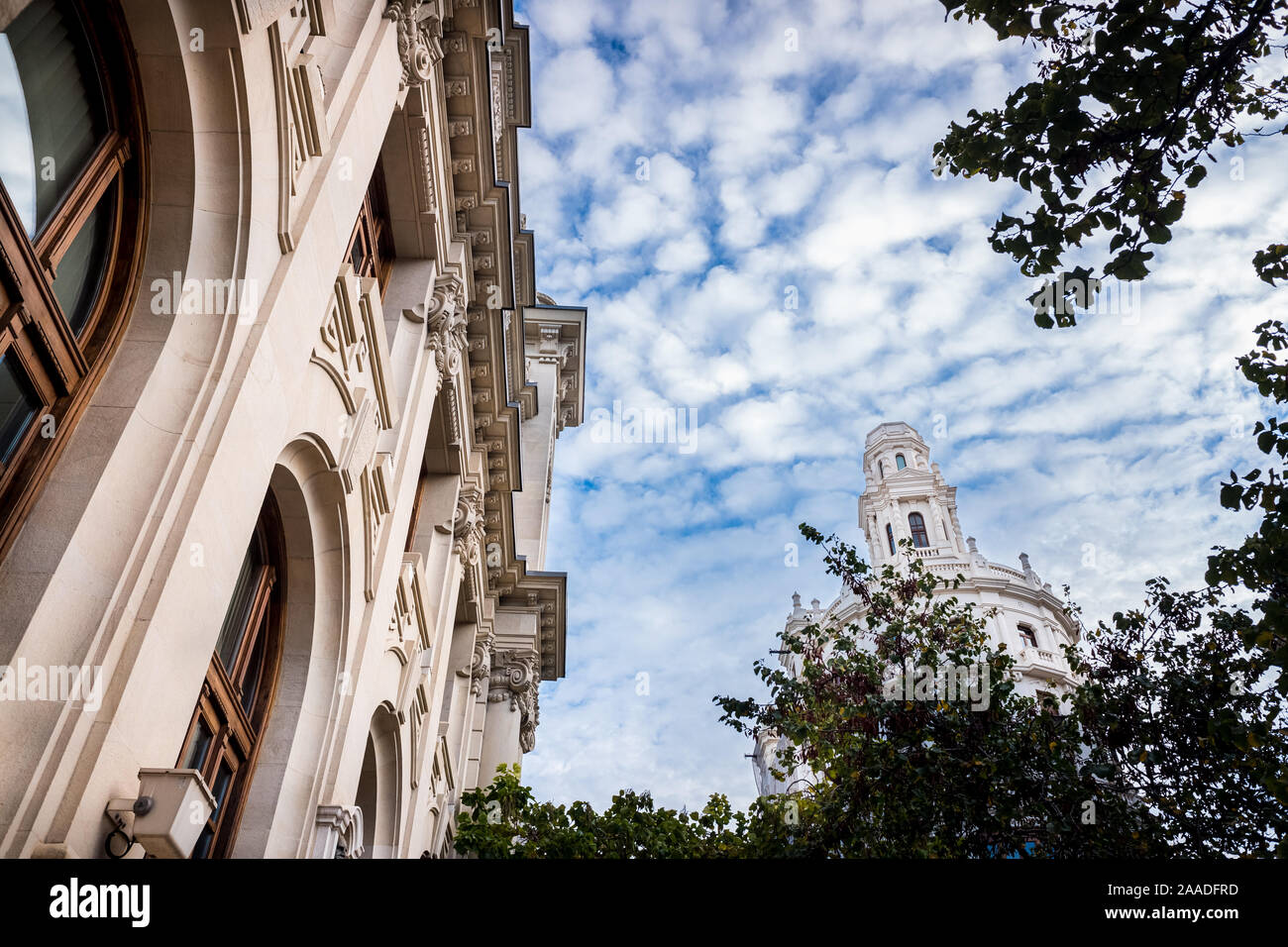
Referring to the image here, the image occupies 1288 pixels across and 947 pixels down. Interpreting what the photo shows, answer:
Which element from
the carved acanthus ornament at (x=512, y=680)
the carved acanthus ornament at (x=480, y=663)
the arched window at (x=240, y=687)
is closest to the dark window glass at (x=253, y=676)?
the arched window at (x=240, y=687)

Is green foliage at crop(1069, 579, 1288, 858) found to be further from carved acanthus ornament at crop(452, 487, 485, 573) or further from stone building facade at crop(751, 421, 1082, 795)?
stone building facade at crop(751, 421, 1082, 795)

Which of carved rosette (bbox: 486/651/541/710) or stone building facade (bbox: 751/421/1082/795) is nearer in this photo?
carved rosette (bbox: 486/651/541/710)

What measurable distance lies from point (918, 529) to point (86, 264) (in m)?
55.7

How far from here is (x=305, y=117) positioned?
27.9 ft

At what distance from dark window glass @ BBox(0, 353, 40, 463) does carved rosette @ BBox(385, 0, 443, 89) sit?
7.20 m

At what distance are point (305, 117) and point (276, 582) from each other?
16.5ft

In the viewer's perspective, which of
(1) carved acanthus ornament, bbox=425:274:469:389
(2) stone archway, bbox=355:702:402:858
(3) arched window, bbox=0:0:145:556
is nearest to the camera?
(3) arched window, bbox=0:0:145:556

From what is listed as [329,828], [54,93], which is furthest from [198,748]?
[54,93]

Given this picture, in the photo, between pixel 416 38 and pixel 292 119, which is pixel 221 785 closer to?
pixel 292 119

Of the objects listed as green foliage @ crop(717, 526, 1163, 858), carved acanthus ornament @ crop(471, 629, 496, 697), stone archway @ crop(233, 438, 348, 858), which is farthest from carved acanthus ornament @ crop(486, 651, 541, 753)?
stone archway @ crop(233, 438, 348, 858)

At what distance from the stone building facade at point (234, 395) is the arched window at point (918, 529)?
4572 cm

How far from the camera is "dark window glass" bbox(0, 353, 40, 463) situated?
17.9 ft

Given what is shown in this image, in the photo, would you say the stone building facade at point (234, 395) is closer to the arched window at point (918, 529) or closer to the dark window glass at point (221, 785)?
the dark window glass at point (221, 785)
